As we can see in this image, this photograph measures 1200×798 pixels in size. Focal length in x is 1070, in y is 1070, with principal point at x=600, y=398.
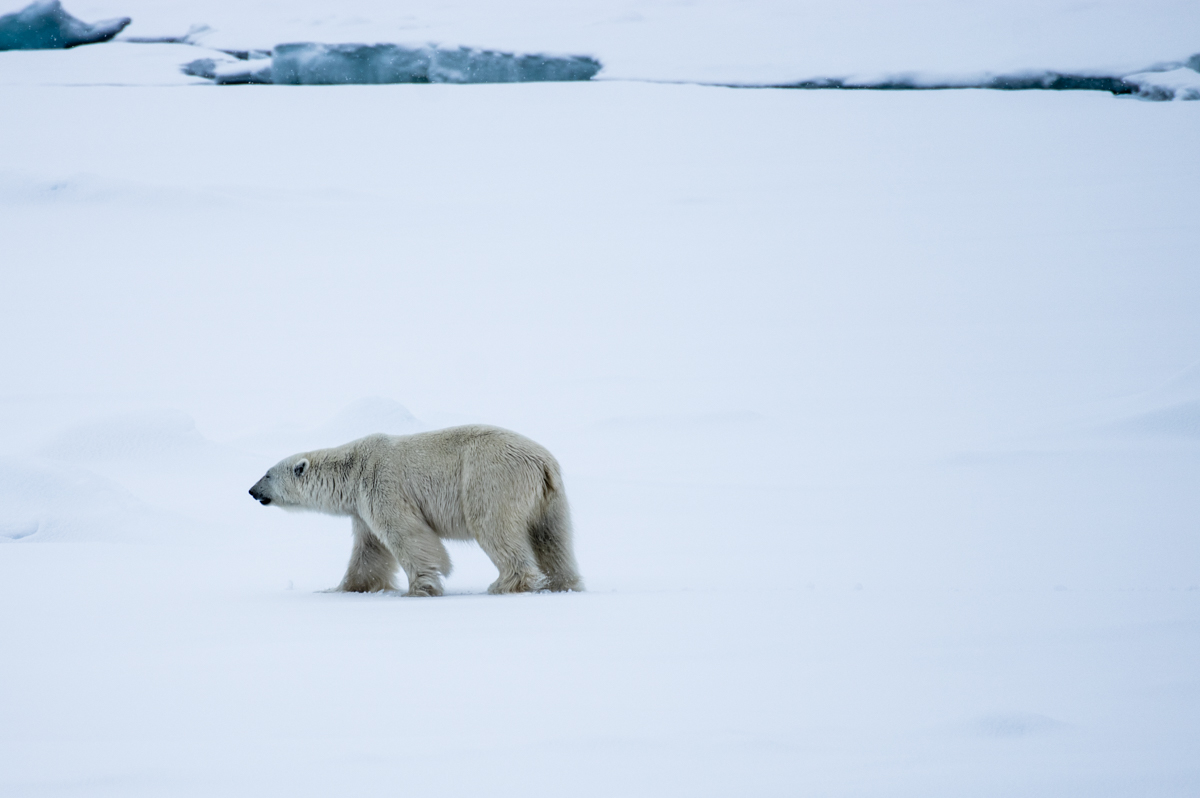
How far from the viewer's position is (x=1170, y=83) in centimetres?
2242

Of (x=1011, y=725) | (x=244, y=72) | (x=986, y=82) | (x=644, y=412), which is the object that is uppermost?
(x=986, y=82)

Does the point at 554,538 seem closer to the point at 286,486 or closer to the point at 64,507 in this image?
the point at 286,486

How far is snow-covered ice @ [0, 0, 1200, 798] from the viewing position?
2.38m

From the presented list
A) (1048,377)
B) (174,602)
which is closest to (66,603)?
(174,602)

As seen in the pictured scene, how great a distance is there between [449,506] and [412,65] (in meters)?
22.1

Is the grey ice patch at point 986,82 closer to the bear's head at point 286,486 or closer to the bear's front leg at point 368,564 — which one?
the bear's head at point 286,486

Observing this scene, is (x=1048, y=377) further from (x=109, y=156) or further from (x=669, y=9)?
(x=669, y=9)

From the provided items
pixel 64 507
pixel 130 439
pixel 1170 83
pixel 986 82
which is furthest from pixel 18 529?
pixel 1170 83

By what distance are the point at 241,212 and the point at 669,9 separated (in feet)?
49.4

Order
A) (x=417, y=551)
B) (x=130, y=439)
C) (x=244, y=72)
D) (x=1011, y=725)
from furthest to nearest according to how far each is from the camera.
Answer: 1. (x=244, y=72)
2. (x=130, y=439)
3. (x=417, y=551)
4. (x=1011, y=725)

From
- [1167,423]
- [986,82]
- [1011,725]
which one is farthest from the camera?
[986,82]

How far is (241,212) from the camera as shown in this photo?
18984 mm

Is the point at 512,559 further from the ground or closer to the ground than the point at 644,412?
further from the ground

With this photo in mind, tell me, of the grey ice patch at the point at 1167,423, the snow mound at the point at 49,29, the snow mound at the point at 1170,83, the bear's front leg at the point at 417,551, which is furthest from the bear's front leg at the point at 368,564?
the snow mound at the point at 49,29
